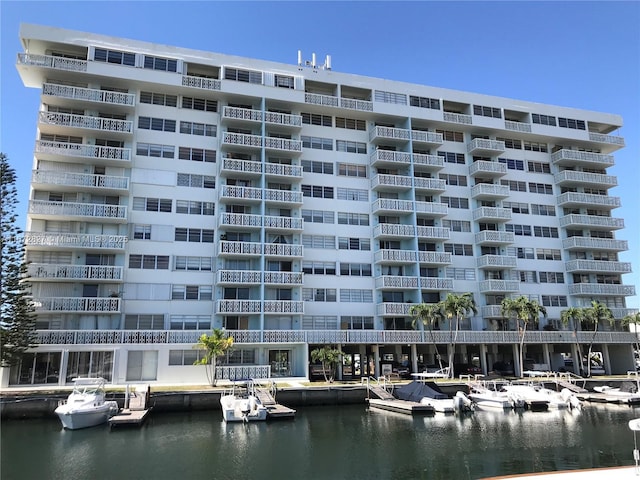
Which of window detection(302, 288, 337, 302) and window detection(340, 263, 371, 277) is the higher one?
window detection(340, 263, 371, 277)

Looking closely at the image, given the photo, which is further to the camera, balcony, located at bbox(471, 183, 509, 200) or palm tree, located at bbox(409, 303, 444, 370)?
balcony, located at bbox(471, 183, 509, 200)

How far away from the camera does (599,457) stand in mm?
23000

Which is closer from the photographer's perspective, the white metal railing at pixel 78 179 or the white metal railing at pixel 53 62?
the white metal railing at pixel 78 179

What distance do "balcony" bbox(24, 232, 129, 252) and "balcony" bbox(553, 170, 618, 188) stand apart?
158 feet

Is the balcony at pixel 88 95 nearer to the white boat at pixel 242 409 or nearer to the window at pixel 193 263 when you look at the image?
the window at pixel 193 263

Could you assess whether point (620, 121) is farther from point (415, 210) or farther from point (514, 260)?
point (415, 210)

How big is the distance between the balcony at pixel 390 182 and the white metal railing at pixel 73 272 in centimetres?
2574

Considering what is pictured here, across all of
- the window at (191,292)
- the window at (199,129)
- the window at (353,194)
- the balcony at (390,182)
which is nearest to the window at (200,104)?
the window at (199,129)

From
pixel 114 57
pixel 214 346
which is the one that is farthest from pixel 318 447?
pixel 114 57

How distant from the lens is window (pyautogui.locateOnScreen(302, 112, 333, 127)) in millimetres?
51781

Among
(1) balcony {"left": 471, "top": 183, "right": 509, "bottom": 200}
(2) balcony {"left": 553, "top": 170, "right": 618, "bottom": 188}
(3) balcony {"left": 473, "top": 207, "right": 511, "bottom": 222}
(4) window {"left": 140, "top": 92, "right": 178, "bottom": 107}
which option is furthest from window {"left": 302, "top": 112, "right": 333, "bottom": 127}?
(2) balcony {"left": 553, "top": 170, "right": 618, "bottom": 188}

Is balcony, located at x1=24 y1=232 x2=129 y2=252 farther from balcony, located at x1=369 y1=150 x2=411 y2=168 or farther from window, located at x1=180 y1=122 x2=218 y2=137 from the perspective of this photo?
balcony, located at x1=369 y1=150 x2=411 y2=168

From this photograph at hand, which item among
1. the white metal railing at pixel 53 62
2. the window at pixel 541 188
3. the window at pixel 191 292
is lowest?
the window at pixel 191 292

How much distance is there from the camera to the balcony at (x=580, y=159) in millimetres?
58312
